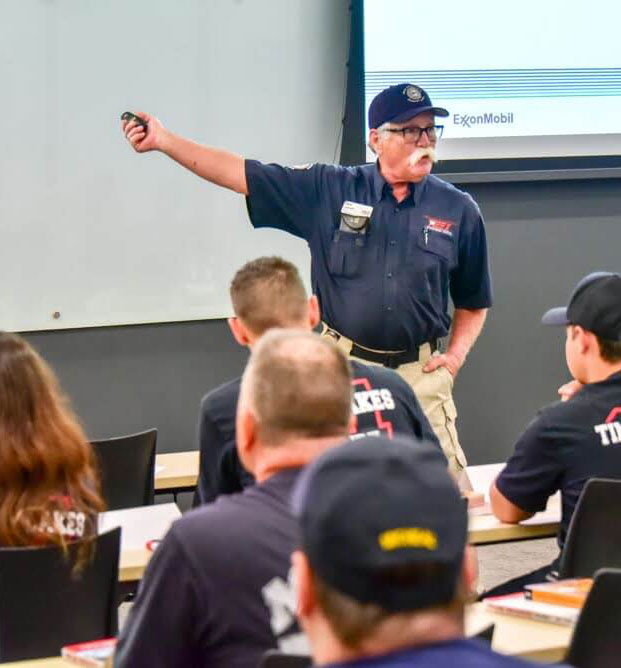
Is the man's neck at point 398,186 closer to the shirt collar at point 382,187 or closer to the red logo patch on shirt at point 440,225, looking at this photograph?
the shirt collar at point 382,187

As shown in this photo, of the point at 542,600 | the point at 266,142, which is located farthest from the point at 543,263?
the point at 542,600

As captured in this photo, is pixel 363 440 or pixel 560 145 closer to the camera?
pixel 363 440

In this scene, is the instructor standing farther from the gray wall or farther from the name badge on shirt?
the gray wall

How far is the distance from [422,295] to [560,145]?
6.50 ft

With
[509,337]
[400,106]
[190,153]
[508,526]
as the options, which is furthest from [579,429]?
[509,337]

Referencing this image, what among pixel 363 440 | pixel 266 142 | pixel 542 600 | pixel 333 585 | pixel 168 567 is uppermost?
pixel 266 142

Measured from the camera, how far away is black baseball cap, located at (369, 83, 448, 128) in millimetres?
4211

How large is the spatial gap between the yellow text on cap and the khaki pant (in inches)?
123

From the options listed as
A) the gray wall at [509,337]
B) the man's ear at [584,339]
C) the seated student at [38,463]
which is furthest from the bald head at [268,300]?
the gray wall at [509,337]

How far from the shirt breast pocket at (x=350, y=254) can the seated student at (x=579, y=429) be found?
3.67 ft

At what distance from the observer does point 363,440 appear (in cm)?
118

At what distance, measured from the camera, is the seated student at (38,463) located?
8.79 feet

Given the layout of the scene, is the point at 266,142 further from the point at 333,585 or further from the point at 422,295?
the point at 333,585

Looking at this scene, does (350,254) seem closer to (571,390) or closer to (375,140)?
(375,140)
